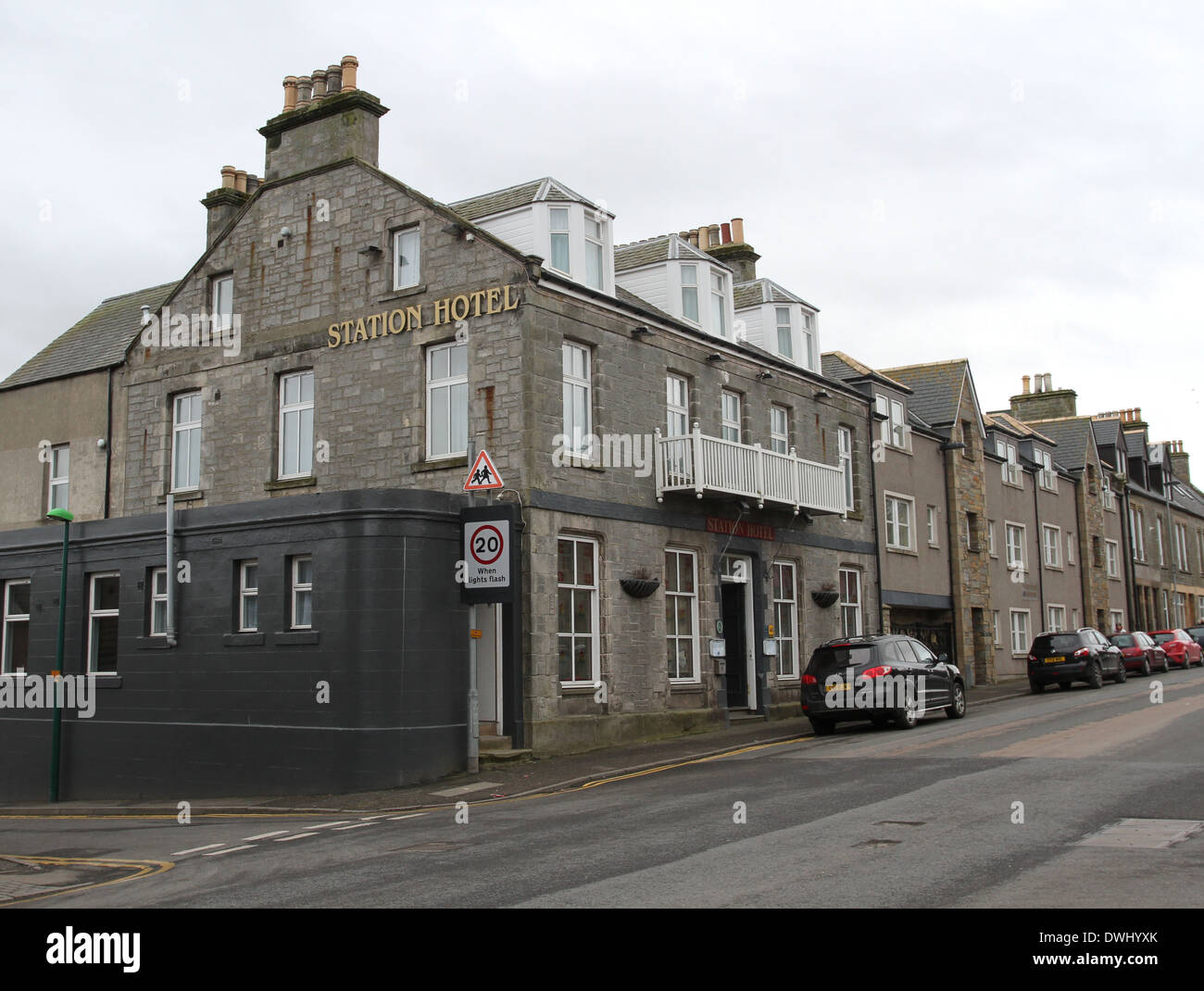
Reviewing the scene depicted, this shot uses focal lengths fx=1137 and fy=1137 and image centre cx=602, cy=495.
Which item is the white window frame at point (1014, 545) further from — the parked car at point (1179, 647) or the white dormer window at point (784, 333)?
the white dormer window at point (784, 333)

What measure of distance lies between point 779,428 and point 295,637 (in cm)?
1351

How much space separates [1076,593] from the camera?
45469 millimetres

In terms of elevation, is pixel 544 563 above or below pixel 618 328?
below

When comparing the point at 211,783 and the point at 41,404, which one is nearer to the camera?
the point at 211,783

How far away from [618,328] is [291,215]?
282 inches

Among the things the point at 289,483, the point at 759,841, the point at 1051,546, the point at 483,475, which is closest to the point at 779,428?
the point at 289,483

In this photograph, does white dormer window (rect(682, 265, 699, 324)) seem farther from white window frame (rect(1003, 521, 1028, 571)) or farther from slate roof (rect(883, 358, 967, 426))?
white window frame (rect(1003, 521, 1028, 571))

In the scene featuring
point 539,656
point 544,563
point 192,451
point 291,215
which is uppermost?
point 291,215

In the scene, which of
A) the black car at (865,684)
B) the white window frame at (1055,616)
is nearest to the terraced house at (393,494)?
the black car at (865,684)

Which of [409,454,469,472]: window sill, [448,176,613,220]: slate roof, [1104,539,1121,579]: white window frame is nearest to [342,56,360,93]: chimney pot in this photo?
[448,176,613,220]: slate roof
